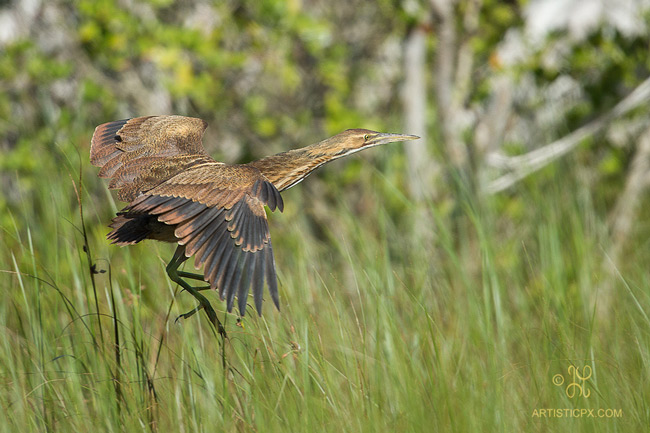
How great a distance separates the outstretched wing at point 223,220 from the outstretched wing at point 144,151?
0.23m

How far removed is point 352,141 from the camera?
3.50 m

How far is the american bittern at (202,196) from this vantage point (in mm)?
2648

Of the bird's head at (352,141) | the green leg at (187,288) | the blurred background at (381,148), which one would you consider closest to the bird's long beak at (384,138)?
the bird's head at (352,141)

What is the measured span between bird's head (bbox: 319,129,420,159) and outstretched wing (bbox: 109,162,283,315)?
1.88ft

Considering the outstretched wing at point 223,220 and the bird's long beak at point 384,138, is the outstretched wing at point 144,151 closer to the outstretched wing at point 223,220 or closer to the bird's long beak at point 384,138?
the outstretched wing at point 223,220

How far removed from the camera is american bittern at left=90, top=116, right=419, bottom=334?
265 centimetres

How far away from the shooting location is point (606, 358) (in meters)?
3.01

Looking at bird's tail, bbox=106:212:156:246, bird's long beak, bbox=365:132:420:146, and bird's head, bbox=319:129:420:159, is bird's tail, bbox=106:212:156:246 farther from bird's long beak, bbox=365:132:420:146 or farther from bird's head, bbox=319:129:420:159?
bird's long beak, bbox=365:132:420:146

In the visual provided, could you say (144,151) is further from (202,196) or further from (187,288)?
(187,288)

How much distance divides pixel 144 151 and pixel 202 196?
71 cm

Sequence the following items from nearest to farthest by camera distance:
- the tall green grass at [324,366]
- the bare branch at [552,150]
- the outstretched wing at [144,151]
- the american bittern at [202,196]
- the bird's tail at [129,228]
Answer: the tall green grass at [324,366]
the american bittern at [202,196]
the bird's tail at [129,228]
the outstretched wing at [144,151]
the bare branch at [552,150]

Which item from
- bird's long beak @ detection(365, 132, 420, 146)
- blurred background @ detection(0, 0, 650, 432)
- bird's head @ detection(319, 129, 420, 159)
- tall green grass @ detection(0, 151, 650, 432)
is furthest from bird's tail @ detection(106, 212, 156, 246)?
bird's long beak @ detection(365, 132, 420, 146)

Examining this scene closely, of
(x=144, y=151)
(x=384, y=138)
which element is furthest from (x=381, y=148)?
(x=144, y=151)

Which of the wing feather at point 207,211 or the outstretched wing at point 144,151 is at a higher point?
the outstretched wing at point 144,151
